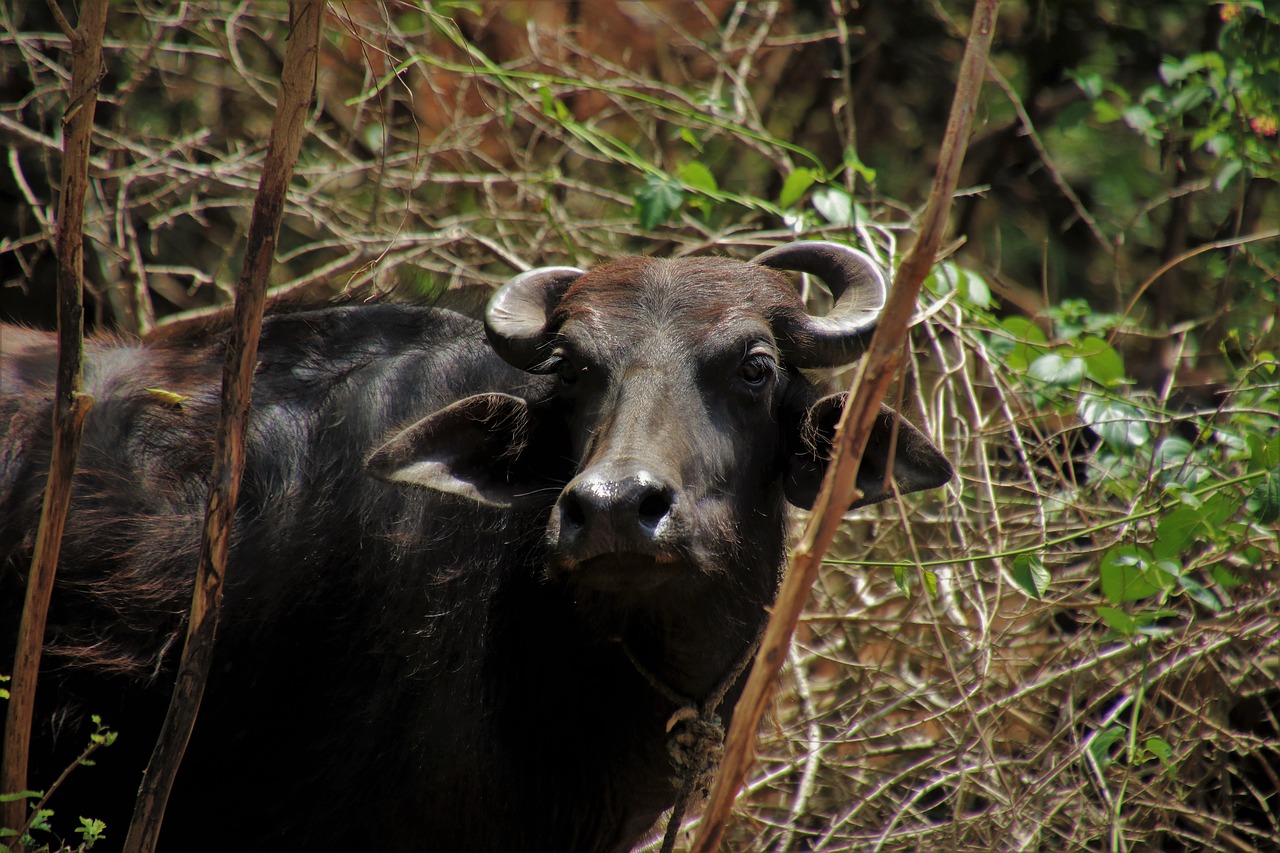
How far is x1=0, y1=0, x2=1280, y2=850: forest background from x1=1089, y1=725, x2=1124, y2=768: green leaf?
0.07 feet

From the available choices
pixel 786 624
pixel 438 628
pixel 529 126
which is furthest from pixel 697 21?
pixel 786 624

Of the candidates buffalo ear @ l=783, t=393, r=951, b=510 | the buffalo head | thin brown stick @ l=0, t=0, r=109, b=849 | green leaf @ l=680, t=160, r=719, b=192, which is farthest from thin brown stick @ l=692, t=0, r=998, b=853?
green leaf @ l=680, t=160, r=719, b=192

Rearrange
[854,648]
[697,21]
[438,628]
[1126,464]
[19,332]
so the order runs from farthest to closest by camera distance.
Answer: [697,21] < [854,648] < [1126,464] < [19,332] < [438,628]

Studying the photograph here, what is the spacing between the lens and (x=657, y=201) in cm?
468

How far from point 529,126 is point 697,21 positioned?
1.53 meters

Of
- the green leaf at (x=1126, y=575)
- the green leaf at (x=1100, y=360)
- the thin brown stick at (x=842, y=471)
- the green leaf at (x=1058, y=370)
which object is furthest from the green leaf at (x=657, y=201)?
the thin brown stick at (x=842, y=471)

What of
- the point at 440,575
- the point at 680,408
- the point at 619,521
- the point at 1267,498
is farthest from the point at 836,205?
the point at 619,521

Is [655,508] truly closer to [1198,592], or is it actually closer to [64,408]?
[64,408]

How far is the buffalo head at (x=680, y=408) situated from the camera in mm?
2869

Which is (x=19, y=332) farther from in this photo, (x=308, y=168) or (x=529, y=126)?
(x=529, y=126)

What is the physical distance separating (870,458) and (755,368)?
1.49ft

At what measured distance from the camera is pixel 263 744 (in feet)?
11.2

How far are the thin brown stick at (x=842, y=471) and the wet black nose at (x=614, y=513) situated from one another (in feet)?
2.10

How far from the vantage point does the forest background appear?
408 centimetres
